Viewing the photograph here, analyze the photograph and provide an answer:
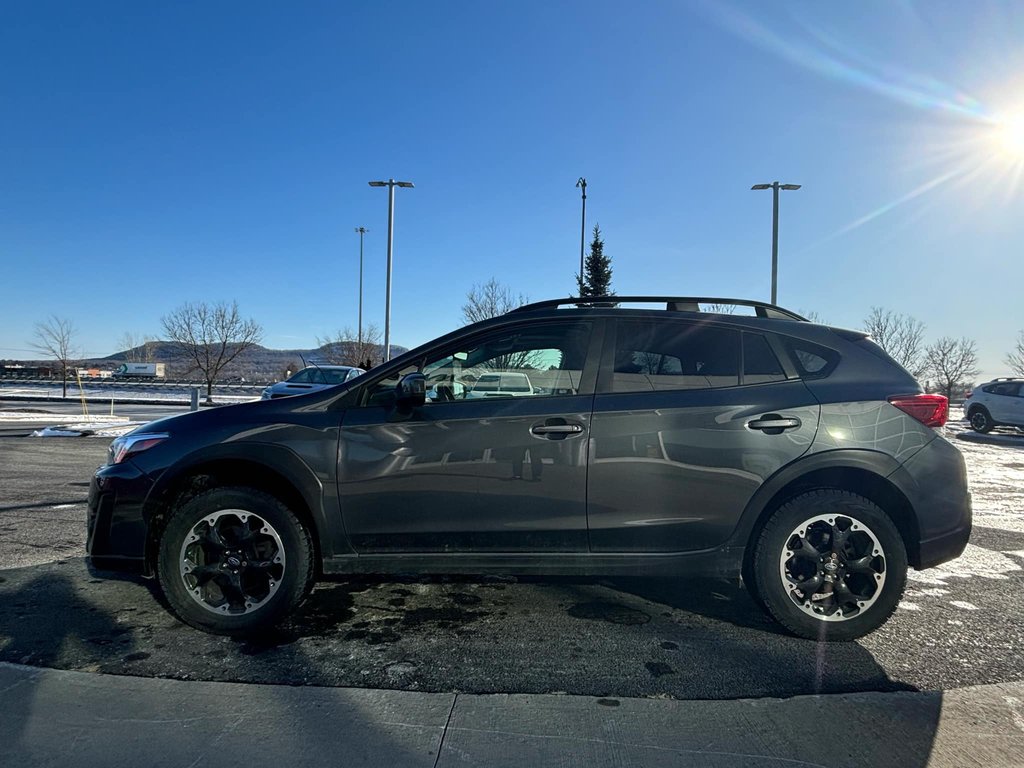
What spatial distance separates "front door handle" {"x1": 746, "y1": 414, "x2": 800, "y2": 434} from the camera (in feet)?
10.7

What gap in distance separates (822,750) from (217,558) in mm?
3008

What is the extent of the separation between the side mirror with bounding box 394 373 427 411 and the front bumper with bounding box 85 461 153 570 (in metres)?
1.43

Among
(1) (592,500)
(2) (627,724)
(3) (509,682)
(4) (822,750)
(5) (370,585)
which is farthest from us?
(5) (370,585)

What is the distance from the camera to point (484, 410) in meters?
3.32

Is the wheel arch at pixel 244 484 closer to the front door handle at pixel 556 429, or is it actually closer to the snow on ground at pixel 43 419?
the front door handle at pixel 556 429

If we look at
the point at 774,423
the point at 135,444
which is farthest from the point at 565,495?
the point at 135,444

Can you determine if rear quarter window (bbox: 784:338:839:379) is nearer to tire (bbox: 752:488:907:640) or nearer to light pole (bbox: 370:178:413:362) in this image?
tire (bbox: 752:488:907:640)

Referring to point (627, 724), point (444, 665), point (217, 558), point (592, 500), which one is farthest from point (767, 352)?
point (217, 558)

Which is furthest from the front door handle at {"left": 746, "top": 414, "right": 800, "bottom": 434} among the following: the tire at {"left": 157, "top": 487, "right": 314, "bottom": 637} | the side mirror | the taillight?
the tire at {"left": 157, "top": 487, "right": 314, "bottom": 637}

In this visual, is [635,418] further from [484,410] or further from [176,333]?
[176,333]

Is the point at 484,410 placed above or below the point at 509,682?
above

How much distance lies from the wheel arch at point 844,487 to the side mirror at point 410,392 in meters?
1.86

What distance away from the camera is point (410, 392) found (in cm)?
324

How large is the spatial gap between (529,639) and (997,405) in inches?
749
